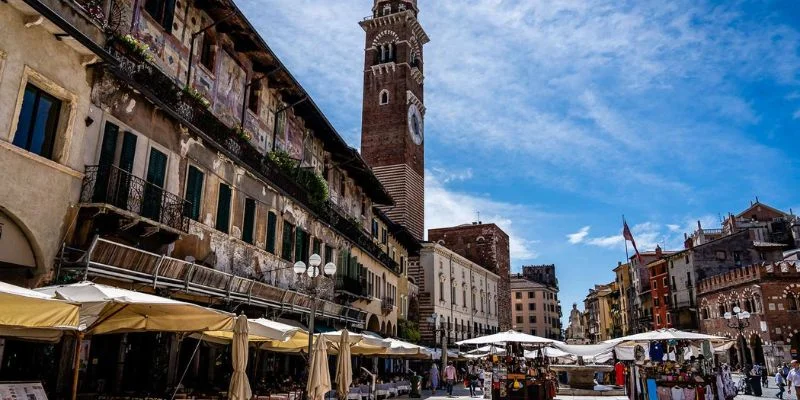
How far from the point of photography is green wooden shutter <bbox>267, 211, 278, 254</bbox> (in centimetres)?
1847

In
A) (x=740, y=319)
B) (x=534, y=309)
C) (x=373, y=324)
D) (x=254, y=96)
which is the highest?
(x=534, y=309)

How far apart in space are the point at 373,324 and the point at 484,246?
36921mm

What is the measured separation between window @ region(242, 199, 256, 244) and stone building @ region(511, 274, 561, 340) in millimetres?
86295

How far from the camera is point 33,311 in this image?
20.8 feet

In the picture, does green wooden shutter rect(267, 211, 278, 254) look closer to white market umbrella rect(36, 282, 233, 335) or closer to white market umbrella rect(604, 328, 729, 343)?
white market umbrella rect(36, 282, 233, 335)

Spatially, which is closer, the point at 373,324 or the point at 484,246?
the point at 373,324

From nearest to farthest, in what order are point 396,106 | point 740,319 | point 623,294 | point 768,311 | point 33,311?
point 33,311 < point 740,319 < point 768,311 < point 396,106 < point 623,294

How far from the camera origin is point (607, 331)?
3745 inches

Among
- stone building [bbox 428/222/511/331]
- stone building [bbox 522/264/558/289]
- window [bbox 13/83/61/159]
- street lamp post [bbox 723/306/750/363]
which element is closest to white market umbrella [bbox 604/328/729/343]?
street lamp post [bbox 723/306/750/363]

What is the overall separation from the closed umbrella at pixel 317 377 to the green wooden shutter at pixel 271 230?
6.50 metres

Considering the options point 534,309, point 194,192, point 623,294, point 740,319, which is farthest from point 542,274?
point 194,192

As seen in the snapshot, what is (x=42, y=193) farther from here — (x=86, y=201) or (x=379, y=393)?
(x=379, y=393)

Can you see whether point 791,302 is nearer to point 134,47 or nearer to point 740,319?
point 740,319

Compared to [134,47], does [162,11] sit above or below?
above
